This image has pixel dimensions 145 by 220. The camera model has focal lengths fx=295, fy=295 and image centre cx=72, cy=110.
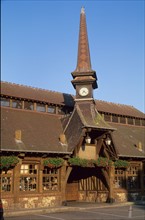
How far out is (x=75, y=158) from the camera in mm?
19141

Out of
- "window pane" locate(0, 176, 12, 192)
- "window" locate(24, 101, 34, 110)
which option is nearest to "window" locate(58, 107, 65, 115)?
"window" locate(24, 101, 34, 110)

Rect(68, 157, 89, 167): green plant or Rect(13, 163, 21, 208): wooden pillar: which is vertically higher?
Rect(68, 157, 89, 167): green plant

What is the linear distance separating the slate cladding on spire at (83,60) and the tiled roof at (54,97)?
2877mm

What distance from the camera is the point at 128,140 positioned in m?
24.9

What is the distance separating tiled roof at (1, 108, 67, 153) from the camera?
17763mm

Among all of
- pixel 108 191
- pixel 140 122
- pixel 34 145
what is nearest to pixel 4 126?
pixel 34 145

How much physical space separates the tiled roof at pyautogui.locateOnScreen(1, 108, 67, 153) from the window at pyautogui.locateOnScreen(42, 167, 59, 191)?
1.48m

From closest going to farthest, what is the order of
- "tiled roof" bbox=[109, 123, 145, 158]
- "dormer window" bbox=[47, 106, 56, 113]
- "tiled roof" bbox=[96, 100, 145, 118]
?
"tiled roof" bbox=[109, 123, 145, 158]
"dormer window" bbox=[47, 106, 56, 113]
"tiled roof" bbox=[96, 100, 145, 118]

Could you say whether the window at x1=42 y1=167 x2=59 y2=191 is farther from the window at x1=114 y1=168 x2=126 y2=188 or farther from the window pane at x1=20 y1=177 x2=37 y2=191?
the window at x1=114 y1=168 x2=126 y2=188

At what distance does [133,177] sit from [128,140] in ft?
10.8

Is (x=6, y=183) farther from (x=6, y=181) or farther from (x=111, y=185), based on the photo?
(x=111, y=185)

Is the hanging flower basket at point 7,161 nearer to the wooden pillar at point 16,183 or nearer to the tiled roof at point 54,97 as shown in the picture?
the wooden pillar at point 16,183

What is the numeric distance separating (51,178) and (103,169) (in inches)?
165

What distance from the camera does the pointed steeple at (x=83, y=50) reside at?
23641 mm
